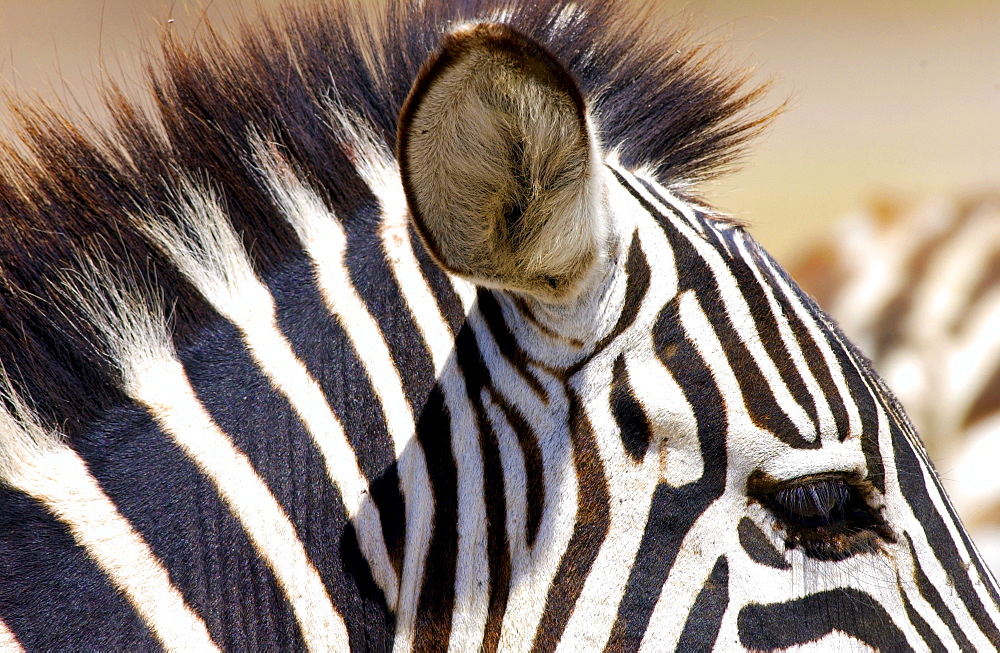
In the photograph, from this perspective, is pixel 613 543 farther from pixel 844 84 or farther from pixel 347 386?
pixel 844 84

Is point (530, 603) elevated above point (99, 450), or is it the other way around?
point (99, 450)

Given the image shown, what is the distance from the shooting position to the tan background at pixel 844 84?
49.4 feet

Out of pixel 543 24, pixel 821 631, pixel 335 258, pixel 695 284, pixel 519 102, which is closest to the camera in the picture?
pixel 519 102

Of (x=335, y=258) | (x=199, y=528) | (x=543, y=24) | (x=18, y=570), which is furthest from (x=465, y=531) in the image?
(x=543, y=24)

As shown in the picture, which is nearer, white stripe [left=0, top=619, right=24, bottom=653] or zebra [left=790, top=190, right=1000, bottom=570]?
white stripe [left=0, top=619, right=24, bottom=653]

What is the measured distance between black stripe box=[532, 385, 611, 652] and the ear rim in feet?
2.15

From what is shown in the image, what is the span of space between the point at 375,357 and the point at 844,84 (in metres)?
19.7

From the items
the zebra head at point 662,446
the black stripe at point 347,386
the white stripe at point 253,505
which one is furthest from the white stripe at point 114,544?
the zebra head at point 662,446

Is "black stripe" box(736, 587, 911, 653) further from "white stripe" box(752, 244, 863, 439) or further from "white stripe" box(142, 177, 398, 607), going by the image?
"white stripe" box(142, 177, 398, 607)

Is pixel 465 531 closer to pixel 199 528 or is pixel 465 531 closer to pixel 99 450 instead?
pixel 199 528

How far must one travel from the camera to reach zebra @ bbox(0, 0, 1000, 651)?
1.69 metres

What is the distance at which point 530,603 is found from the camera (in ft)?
5.75

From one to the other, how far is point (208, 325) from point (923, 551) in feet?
5.26

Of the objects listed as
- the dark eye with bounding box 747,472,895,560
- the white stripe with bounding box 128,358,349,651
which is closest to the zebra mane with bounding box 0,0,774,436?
the white stripe with bounding box 128,358,349,651
